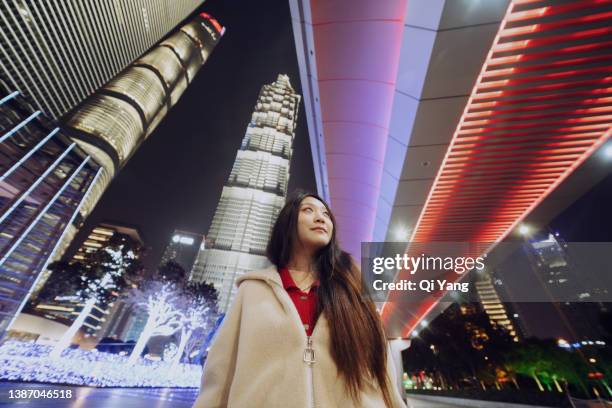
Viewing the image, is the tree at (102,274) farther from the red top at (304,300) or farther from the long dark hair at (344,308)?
the red top at (304,300)

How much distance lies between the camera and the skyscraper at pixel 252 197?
67.6 meters

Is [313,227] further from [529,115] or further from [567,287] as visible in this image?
[567,287]

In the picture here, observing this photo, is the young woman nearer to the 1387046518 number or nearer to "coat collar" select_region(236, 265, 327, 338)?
"coat collar" select_region(236, 265, 327, 338)

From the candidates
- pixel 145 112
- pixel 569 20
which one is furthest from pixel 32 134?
pixel 145 112

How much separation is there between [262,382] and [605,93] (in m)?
4.53

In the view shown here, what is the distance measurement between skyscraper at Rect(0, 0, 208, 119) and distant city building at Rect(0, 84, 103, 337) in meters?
25.2

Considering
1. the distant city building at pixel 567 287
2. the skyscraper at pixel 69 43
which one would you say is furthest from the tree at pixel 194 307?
the skyscraper at pixel 69 43

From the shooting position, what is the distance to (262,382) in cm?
99

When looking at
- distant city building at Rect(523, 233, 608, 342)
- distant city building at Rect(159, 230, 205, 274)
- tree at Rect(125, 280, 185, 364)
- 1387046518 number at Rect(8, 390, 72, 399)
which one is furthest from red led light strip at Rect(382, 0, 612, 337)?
distant city building at Rect(159, 230, 205, 274)

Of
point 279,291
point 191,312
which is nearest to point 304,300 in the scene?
point 279,291

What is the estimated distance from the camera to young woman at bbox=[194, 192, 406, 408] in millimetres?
1001

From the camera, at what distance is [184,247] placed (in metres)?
85.2

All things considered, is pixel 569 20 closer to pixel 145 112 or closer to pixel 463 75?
pixel 463 75

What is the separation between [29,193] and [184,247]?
201 feet
